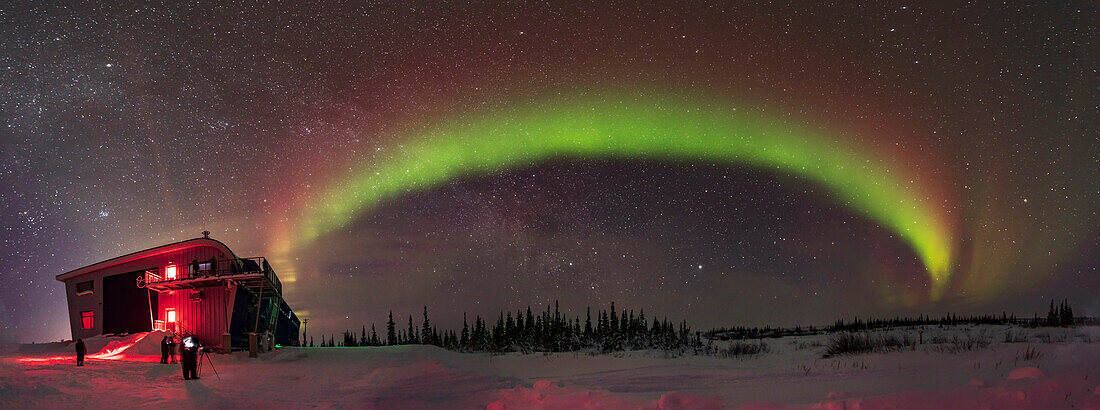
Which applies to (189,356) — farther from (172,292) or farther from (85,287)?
(85,287)

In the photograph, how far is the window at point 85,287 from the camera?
122ft

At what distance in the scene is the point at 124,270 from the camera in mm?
36469

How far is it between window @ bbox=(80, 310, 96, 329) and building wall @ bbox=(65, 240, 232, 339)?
155 millimetres

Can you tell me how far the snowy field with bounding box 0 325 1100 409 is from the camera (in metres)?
10.7

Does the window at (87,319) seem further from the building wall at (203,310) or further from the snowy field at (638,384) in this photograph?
the snowy field at (638,384)

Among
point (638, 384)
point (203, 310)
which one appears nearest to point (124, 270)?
point (203, 310)

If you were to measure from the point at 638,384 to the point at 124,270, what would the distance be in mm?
30702

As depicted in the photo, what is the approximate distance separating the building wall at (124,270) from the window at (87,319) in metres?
0.16

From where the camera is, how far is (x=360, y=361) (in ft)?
90.6

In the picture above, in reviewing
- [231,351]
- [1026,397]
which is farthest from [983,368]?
[231,351]

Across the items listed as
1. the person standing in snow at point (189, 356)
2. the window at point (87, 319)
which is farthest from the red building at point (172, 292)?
the person standing in snow at point (189, 356)

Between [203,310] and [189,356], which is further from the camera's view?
[203,310]

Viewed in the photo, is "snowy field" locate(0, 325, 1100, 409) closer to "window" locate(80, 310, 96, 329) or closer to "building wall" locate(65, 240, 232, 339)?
"building wall" locate(65, 240, 232, 339)

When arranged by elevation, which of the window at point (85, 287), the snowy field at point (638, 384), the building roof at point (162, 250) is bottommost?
the snowy field at point (638, 384)
